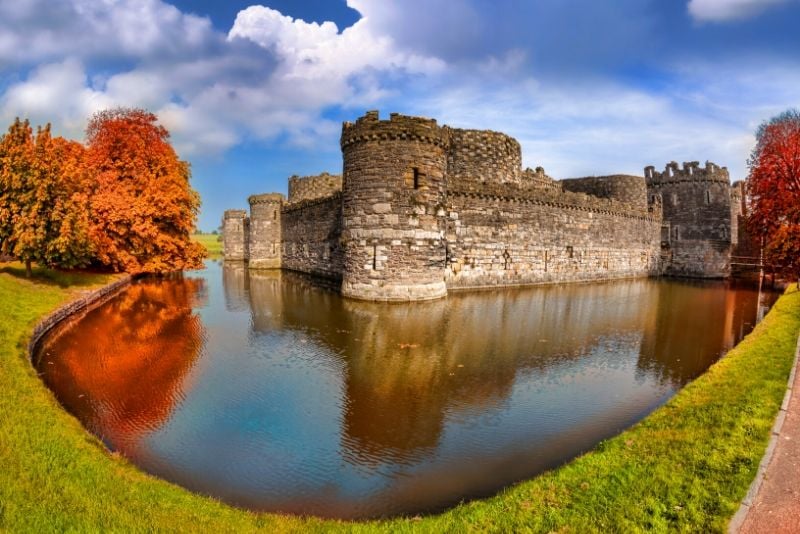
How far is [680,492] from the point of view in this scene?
530cm

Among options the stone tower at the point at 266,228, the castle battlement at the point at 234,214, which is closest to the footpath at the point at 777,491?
the stone tower at the point at 266,228

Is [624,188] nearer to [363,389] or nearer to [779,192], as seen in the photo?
[779,192]

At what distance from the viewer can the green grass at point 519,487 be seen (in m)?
4.77

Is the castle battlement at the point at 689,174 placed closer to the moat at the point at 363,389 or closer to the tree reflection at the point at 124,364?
the moat at the point at 363,389

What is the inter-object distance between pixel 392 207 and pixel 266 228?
91.9 ft

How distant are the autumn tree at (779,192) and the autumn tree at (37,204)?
100ft

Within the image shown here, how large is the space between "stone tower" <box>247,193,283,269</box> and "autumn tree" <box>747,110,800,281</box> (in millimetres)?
36998

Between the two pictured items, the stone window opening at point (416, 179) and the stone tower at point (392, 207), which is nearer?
the stone tower at point (392, 207)

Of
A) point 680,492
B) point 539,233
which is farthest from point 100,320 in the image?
point 539,233

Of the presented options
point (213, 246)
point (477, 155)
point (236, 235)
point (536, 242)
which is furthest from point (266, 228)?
point (213, 246)

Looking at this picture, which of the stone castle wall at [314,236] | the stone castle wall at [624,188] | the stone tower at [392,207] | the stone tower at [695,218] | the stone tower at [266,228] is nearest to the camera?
the stone tower at [392,207]

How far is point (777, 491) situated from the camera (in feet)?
17.3

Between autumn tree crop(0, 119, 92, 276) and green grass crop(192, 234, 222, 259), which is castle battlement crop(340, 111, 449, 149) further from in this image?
green grass crop(192, 234, 222, 259)

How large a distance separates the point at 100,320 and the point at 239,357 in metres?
7.99
